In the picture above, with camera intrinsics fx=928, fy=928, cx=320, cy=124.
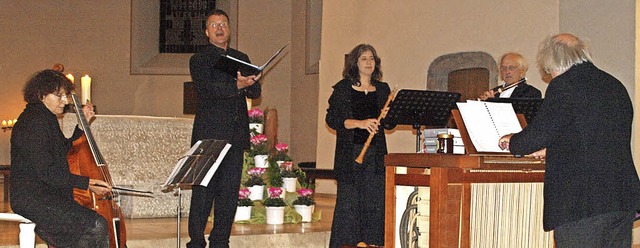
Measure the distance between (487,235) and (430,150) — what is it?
1049 millimetres

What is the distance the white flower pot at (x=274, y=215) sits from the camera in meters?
7.59

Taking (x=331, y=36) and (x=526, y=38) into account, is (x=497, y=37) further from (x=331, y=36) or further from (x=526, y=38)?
(x=331, y=36)

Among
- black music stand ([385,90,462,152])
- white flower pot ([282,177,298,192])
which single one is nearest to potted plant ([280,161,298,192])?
white flower pot ([282,177,298,192])

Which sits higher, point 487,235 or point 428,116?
point 428,116

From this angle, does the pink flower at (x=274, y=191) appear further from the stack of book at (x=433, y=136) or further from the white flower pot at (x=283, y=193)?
the stack of book at (x=433, y=136)

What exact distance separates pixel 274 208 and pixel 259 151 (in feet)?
1.96

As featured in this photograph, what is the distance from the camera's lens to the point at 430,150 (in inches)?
225

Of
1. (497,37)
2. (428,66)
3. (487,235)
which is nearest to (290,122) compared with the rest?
(428,66)

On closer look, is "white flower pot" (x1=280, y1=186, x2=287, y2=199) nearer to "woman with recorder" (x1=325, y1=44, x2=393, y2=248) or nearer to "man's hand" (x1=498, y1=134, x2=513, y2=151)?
"woman with recorder" (x1=325, y1=44, x2=393, y2=248)

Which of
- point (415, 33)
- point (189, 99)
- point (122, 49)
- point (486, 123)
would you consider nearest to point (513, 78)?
point (486, 123)

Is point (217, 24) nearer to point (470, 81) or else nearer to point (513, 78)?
point (513, 78)

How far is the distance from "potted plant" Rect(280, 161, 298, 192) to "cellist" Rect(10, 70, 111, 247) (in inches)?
133

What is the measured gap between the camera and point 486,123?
4.77 metres

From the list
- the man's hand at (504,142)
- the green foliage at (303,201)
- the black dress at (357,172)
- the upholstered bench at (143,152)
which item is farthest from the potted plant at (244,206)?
the man's hand at (504,142)
